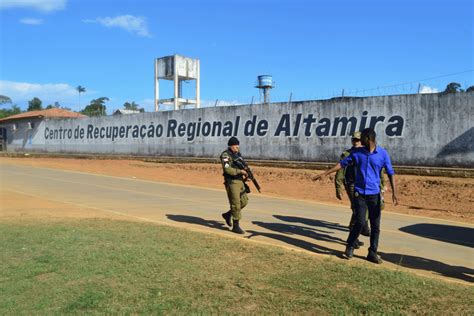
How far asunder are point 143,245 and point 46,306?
238cm

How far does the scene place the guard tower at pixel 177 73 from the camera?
123 feet

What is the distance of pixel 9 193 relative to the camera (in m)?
14.5

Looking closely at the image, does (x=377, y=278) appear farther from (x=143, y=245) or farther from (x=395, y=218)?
(x=395, y=218)

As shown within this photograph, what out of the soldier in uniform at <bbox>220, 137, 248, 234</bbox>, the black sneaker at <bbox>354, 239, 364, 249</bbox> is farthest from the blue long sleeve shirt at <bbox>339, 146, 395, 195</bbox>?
the soldier in uniform at <bbox>220, 137, 248, 234</bbox>

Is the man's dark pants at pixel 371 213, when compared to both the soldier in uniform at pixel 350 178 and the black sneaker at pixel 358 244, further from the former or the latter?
the soldier in uniform at pixel 350 178

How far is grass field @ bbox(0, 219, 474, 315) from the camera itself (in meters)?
4.25

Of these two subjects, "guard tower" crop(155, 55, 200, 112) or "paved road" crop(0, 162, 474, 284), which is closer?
"paved road" crop(0, 162, 474, 284)

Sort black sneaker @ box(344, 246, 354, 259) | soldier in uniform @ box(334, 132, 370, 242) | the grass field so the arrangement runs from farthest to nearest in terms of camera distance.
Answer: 1. soldier in uniform @ box(334, 132, 370, 242)
2. black sneaker @ box(344, 246, 354, 259)
3. the grass field

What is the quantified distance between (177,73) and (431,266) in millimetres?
33845

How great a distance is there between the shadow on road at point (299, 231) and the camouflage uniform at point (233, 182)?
36.9 inches

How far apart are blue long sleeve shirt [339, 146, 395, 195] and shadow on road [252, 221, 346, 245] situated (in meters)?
1.73

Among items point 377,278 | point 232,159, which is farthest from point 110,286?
point 232,159

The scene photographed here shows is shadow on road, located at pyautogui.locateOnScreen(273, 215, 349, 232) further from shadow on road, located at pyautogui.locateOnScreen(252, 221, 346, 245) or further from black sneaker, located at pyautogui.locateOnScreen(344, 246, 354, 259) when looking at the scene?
black sneaker, located at pyautogui.locateOnScreen(344, 246, 354, 259)

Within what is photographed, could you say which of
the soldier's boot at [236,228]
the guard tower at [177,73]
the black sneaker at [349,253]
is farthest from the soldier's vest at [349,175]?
the guard tower at [177,73]
